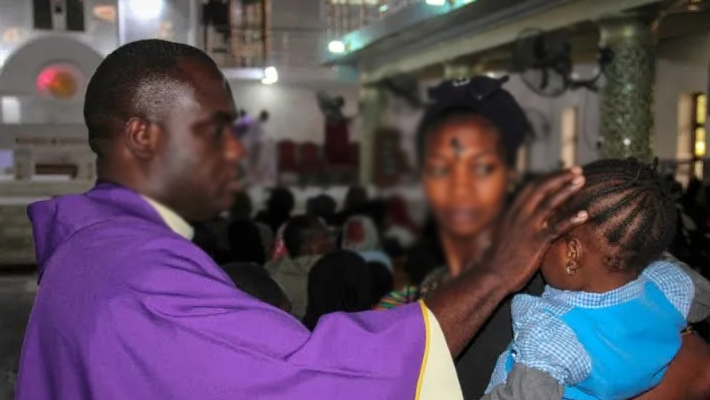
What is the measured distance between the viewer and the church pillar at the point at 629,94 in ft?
5.28

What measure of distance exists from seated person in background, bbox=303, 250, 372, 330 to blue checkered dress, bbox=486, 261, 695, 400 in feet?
1.17

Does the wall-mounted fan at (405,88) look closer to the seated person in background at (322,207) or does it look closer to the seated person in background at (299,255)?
the seated person in background at (322,207)

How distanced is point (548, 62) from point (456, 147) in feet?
2.69

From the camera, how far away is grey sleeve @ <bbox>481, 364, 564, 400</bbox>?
106 centimetres

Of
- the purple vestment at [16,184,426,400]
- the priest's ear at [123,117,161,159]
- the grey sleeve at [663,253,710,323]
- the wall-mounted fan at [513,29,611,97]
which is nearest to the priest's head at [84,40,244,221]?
the priest's ear at [123,117,161,159]

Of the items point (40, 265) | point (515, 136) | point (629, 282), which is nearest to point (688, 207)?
point (629, 282)

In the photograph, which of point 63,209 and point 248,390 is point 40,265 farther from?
point 248,390

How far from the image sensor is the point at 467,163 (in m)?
0.84

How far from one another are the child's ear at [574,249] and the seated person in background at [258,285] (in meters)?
0.59

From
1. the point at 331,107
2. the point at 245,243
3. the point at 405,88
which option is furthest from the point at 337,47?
the point at 245,243

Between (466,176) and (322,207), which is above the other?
(466,176)

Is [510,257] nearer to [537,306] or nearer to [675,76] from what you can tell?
[537,306]

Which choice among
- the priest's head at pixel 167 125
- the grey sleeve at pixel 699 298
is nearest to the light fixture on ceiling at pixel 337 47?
the priest's head at pixel 167 125

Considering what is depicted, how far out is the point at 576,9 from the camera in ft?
5.61
